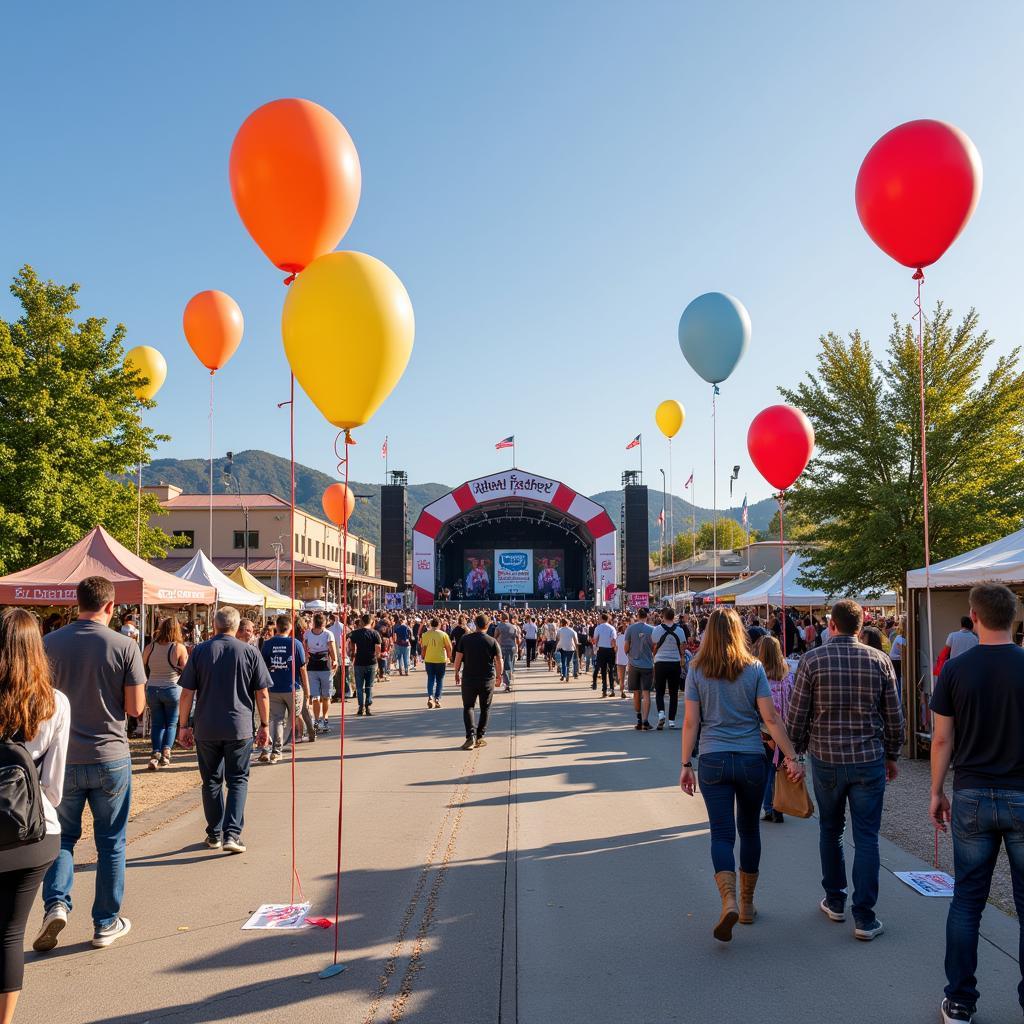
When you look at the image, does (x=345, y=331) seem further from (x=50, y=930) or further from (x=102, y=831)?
(x=50, y=930)

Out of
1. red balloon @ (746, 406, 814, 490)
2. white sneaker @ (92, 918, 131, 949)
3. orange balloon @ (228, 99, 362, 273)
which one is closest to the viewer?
white sneaker @ (92, 918, 131, 949)

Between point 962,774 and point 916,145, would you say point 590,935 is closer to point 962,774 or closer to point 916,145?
point 962,774

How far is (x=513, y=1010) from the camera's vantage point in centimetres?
365

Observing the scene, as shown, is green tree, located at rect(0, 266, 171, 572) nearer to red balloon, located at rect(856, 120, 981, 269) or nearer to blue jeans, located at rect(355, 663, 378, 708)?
blue jeans, located at rect(355, 663, 378, 708)

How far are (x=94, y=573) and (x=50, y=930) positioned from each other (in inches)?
309

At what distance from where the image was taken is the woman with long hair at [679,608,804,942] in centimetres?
452

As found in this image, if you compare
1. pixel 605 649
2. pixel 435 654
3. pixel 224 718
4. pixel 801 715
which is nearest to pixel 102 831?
pixel 224 718

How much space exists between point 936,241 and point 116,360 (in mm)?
20186

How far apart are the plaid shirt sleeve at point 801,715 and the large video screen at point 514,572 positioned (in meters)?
45.5

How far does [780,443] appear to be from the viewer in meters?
10.5

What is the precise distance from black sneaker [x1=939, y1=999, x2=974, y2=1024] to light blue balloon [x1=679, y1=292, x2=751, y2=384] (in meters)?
9.69

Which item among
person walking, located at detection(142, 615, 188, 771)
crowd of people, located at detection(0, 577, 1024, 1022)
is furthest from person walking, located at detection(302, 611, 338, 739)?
crowd of people, located at detection(0, 577, 1024, 1022)

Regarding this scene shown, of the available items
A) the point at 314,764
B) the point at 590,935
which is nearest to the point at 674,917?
the point at 590,935

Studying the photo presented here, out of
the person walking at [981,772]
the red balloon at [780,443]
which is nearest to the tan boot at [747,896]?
the person walking at [981,772]
